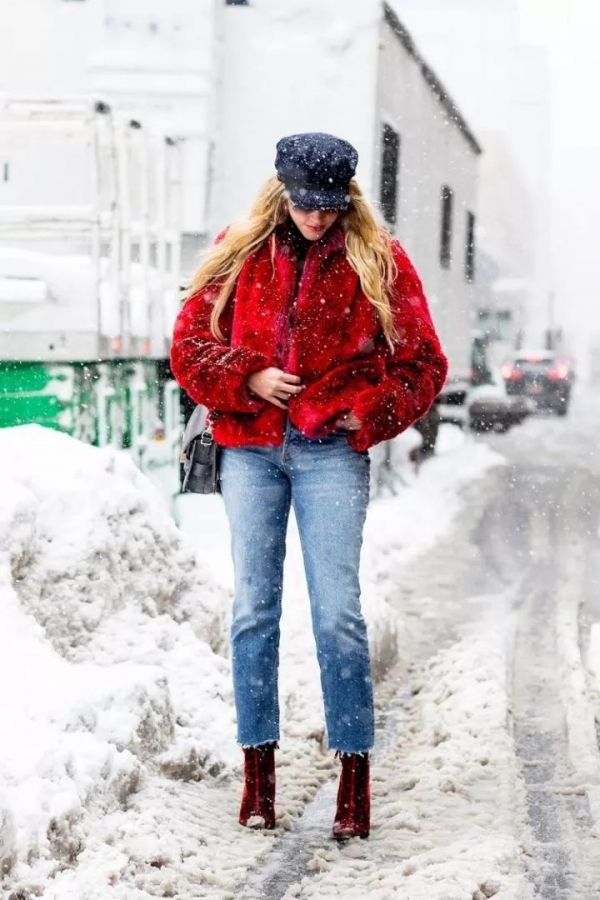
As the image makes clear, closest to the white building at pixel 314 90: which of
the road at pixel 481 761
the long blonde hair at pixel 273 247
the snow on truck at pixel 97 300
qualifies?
the snow on truck at pixel 97 300

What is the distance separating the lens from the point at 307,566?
→ 370 centimetres

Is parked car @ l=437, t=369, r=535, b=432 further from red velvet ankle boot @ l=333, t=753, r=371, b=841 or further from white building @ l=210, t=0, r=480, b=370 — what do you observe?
red velvet ankle boot @ l=333, t=753, r=371, b=841

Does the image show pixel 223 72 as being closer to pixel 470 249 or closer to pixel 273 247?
pixel 470 249

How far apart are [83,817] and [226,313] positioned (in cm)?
142

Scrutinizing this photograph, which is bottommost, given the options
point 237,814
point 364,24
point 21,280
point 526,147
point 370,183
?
point 237,814

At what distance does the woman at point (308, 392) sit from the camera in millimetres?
3555

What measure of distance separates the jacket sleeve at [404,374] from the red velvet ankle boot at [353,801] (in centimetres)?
87

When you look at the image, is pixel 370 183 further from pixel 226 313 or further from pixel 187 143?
pixel 226 313

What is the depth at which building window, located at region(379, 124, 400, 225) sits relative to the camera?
40.0 feet

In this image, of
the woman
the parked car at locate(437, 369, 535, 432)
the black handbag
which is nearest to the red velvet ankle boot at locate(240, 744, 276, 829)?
the woman

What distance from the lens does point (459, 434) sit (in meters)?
22.2

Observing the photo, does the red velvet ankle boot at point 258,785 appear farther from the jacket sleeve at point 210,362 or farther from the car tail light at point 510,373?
the car tail light at point 510,373

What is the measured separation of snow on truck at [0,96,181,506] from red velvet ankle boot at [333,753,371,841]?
13.1 ft

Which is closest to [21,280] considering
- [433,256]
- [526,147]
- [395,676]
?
[395,676]
